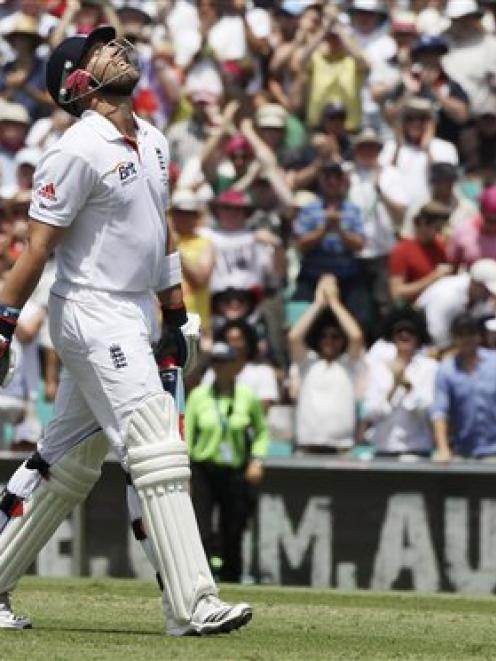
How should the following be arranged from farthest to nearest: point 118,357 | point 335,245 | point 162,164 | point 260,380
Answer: point 335,245 → point 260,380 → point 162,164 → point 118,357

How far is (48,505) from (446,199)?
28.2 ft

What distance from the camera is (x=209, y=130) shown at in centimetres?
1770

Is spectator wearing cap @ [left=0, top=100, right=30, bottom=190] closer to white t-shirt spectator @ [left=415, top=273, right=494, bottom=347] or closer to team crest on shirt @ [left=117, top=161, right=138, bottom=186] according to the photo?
white t-shirt spectator @ [left=415, top=273, right=494, bottom=347]

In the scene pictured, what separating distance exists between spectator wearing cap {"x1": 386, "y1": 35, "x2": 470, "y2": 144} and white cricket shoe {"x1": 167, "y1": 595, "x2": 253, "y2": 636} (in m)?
10.2

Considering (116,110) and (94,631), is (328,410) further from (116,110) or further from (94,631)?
(116,110)

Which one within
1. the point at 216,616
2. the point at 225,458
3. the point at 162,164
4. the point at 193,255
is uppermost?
the point at 162,164

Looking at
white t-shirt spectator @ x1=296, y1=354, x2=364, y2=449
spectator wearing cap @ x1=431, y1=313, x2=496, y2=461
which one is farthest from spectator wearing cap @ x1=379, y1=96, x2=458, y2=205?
spectator wearing cap @ x1=431, y1=313, x2=496, y2=461

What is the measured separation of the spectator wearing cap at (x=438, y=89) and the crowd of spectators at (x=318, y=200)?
2 centimetres

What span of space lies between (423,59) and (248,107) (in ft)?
5.19

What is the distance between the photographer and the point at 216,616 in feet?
24.6

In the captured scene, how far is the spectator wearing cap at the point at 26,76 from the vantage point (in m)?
18.6

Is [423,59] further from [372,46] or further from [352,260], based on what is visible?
[352,260]

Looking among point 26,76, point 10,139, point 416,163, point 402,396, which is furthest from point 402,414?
point 26,76

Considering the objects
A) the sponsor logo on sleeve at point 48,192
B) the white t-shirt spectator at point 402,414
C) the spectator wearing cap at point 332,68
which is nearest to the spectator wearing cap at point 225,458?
the white t-shirt spectator at point 402,414
